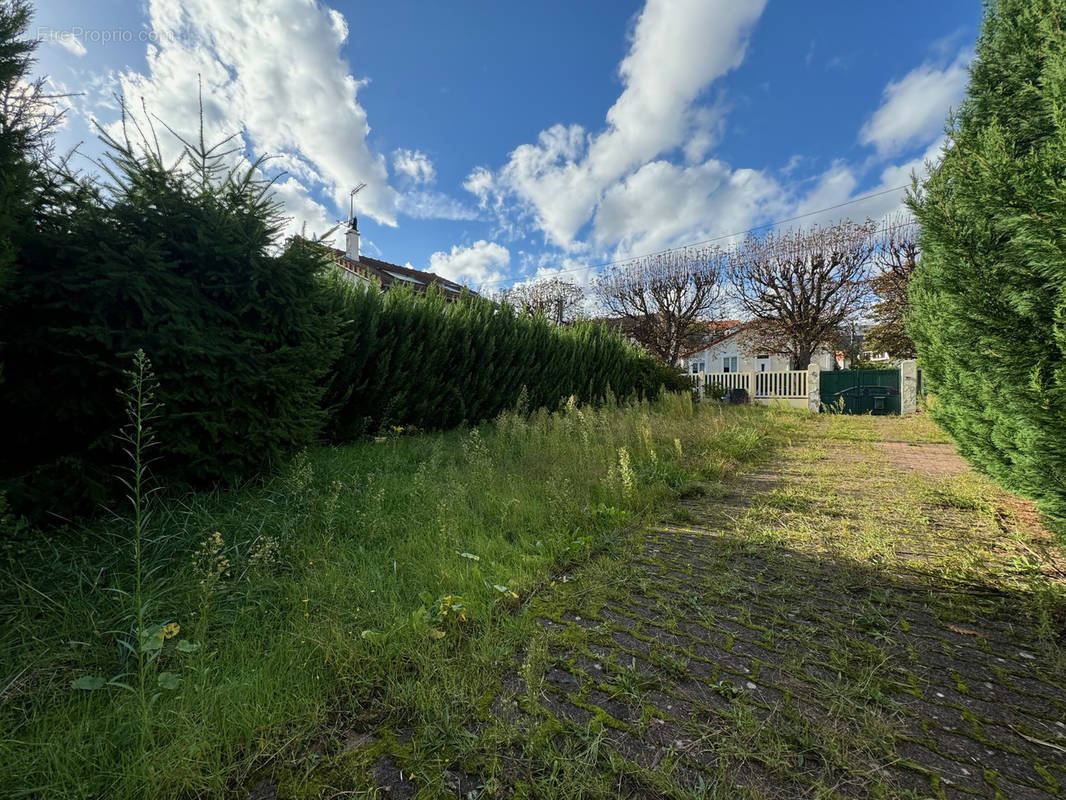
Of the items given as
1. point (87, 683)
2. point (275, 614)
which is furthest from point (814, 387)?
point (87, 683)

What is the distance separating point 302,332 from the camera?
350 centimetres

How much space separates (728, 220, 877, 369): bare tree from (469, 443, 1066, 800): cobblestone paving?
20.5 meters

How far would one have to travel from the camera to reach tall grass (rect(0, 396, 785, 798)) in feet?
4.07

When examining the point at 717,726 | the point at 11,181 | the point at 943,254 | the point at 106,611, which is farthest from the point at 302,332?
the point at 943,254

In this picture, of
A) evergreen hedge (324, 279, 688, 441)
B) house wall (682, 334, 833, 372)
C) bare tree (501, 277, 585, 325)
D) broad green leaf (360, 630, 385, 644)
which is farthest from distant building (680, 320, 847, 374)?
broad green leaf (360, 630, 385, 644)

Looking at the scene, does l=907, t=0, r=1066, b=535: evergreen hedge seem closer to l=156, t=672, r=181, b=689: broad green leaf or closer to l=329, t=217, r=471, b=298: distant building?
l=156, t=672, r=181, b=689: broad green leaf

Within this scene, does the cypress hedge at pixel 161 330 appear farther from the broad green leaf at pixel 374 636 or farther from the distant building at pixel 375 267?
the distant building at pixel 375 267

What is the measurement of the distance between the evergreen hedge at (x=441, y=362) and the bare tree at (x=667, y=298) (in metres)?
13.4

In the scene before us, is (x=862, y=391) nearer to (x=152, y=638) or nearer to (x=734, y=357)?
(x=152, y=638)

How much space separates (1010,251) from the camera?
6.90 feet

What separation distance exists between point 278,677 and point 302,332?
9.19 feet

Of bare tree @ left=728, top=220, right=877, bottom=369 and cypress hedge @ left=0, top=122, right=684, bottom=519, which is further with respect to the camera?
bare tree @ left=728, top=220, right=877, bottom=369

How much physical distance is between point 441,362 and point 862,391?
1407 centimetres

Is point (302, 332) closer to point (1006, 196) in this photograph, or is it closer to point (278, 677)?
point (278, 677)
